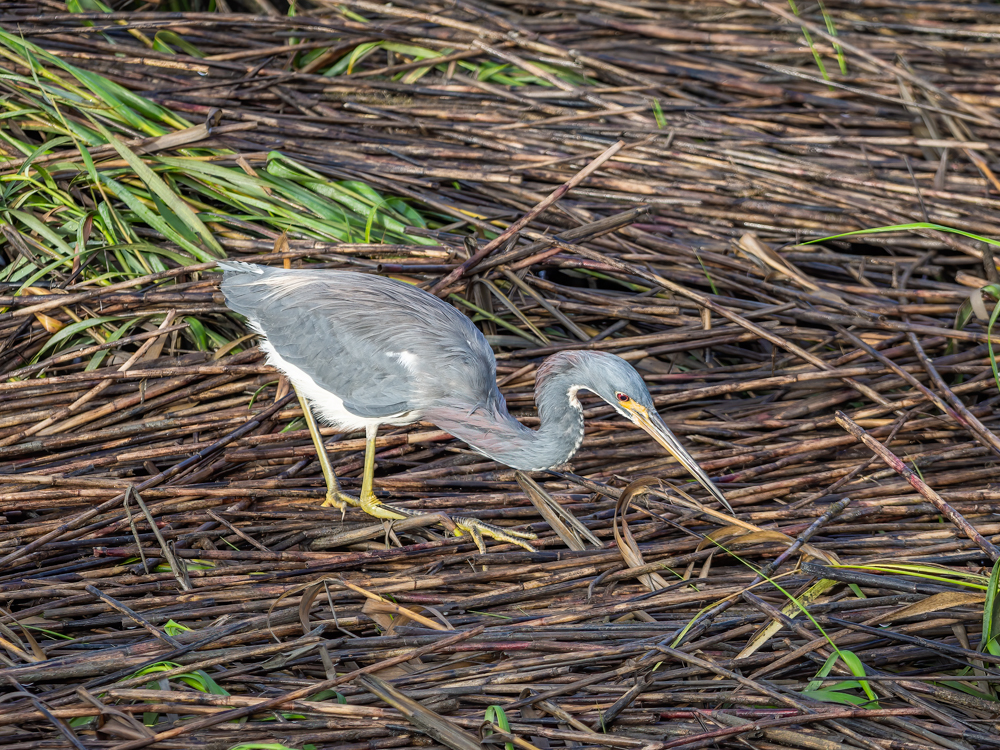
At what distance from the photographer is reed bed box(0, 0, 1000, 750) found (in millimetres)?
2688

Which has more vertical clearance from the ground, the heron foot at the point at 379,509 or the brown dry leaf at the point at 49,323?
the brown dry leaf at the point at 49,323

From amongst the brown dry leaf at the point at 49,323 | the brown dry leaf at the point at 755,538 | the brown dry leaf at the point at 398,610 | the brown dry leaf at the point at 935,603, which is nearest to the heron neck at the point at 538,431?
the brown dry leaf at the point at 755,538

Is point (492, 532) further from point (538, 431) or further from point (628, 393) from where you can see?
point (628, 393)

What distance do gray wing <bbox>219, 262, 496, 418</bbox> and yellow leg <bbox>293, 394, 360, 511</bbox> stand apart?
0.54 ft

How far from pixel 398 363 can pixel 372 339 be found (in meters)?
0.16

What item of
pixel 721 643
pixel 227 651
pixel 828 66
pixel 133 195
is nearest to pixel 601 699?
pixel 721 643

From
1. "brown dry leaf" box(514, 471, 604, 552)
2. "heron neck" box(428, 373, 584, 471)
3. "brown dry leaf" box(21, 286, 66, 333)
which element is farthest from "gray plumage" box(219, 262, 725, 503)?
"brown dry leaf" box(21, 286, 66, 333)

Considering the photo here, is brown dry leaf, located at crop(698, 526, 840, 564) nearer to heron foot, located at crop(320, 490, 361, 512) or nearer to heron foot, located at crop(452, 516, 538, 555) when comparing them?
heron foot, located at crop(452, 516, 538, 555)

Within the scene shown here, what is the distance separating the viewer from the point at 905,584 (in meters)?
2.84

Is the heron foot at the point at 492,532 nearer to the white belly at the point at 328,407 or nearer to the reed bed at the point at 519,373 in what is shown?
the reed bed at the point at 519,373

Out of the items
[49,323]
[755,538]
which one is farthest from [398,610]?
[49,323]

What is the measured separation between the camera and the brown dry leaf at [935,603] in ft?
8.97

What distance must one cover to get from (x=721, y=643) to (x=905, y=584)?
0.61 meters

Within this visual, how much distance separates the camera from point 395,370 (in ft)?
12.3
